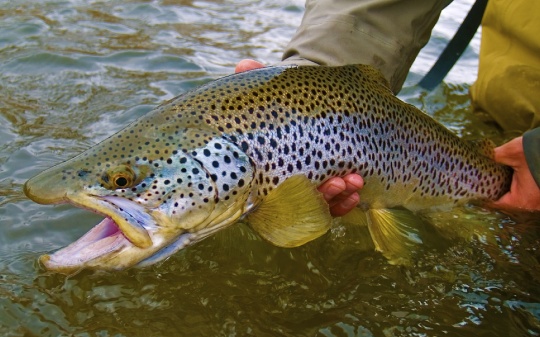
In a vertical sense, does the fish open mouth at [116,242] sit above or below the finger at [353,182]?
below

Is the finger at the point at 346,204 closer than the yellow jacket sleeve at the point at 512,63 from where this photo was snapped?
Yes

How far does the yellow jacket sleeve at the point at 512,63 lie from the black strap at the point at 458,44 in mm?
87

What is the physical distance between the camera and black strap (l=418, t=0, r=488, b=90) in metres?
4.67

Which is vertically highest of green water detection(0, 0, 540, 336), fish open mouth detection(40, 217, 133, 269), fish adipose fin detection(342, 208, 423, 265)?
fish open mouth detection(40, 217, 133, 269)

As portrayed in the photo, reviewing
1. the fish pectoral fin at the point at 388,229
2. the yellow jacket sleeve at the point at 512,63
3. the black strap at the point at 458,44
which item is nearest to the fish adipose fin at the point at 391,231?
the fish pectoral fin at the point at 388,229

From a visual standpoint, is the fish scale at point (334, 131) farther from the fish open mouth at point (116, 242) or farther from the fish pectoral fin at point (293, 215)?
the fish open mouth at point (116, 242)

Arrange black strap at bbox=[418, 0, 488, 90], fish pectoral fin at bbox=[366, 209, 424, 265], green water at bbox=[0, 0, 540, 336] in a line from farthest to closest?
black strap at bbox=[418, 0, 488, 90], fish pectoral fin at bbox=[366, 209, 424, 265], green water at bbox=[0, 0, 540, 336]

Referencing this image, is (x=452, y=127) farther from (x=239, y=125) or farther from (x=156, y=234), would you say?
(x=156, y=234)

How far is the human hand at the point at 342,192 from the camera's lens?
290 cm

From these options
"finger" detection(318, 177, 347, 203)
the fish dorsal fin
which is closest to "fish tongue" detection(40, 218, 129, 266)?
"finger" detection(318, 177, 347, 203)

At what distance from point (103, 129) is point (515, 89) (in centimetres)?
306

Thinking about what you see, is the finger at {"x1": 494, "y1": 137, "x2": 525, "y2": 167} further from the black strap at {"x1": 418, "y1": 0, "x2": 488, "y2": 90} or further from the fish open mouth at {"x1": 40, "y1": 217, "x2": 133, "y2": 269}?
the fish open mouth at {"x1": 40, "y1": 217, "x2": 133, "y2": 269}

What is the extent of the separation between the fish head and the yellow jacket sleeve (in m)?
2.67

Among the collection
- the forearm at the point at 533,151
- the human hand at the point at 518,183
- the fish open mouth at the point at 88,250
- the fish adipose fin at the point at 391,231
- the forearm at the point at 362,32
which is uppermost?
the forearm at the point at 362,32
